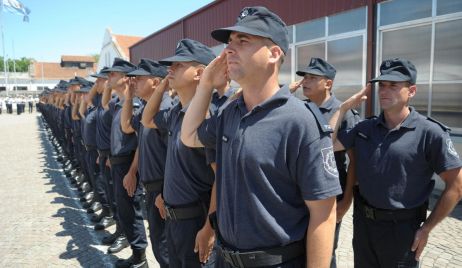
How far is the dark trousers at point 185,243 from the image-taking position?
272 cm

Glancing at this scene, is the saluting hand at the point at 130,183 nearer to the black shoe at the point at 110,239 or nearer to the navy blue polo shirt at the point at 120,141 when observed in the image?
the navy blue polo shirt at the point at 120,141

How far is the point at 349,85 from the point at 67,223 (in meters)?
6.51

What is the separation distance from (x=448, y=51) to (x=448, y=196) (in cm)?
501

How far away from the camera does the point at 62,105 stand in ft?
38.9

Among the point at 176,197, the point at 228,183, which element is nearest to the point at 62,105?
the point at 176,197

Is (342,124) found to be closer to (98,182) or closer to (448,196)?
(448,196)

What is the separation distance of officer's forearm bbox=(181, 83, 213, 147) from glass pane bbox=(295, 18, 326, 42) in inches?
303

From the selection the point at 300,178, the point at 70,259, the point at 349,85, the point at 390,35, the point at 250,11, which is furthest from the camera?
the point at 349,85

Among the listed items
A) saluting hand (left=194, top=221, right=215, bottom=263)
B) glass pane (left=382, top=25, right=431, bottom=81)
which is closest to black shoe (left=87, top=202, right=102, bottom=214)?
saluting hand (left=194, top=221, right=215, bottom=263)

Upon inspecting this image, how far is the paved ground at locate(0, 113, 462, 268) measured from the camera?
4.45 m

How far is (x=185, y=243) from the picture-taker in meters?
2.73

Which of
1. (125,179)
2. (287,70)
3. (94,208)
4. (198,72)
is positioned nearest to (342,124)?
(198,72)

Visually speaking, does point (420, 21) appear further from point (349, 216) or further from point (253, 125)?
point (253, 125)

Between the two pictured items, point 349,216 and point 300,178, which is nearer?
point 300,178
